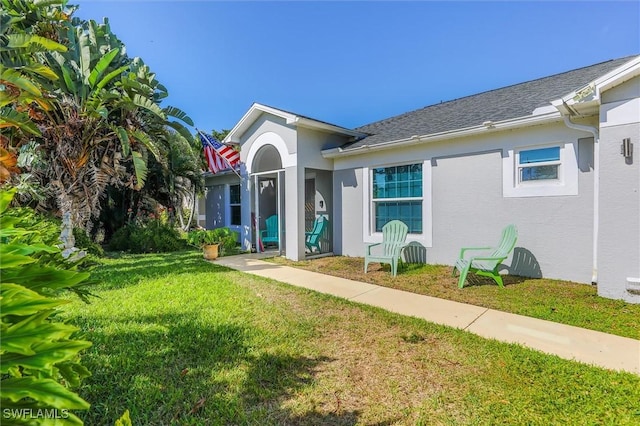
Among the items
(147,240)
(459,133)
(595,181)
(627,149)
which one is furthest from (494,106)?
(147,240)

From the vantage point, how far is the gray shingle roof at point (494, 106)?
685 cm

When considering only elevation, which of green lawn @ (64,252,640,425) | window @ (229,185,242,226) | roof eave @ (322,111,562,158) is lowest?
green lawn @ (64,252,640,425)

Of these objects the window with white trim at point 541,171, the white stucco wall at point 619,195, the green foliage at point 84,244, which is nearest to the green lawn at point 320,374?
the white stucco wall at point 619,195

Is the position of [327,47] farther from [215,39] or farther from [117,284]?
[117,284]

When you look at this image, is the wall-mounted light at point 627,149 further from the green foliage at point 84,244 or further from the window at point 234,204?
the green foliage at point 84,244

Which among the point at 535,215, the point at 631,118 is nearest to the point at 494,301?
the point at 535,215

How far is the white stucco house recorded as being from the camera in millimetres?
4773

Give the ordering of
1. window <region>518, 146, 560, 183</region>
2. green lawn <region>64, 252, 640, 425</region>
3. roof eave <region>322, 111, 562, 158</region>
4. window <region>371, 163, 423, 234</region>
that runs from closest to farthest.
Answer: green lawn <region>64, 252, 640, 425</region>, roof eave <region>322, 111, 562, 158</region>, window <region>518, 146, 560, 183</region>, window <region>371, 163, 423, 234</region>

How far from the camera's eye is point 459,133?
678 centimetres

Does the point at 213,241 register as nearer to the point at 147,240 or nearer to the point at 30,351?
the point at 147,240

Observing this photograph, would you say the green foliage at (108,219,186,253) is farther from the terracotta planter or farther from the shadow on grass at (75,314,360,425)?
the shadow on grass at (75,314,360,425)

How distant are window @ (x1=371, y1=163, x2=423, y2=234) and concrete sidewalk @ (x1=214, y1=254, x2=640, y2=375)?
2742mm

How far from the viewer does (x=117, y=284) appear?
6254 millimetres

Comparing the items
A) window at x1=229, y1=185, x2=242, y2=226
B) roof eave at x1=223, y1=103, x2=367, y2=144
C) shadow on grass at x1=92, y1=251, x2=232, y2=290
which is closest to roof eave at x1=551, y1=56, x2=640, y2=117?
roof eave at x1=223, y1=103, x2=367, y2=144
